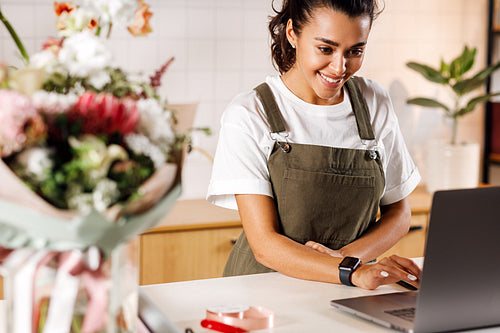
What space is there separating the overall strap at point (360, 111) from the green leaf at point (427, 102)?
4.95 ft

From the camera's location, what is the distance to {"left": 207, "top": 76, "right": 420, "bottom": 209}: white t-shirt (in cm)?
170

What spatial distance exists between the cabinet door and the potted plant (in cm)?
121

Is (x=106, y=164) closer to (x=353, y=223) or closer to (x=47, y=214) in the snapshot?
(x=47, y=214)

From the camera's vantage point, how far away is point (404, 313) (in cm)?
124

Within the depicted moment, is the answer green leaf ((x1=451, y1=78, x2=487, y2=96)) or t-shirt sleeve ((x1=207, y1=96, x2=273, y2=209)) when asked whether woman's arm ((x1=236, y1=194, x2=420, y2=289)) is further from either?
green leaf ((x1=451, y1=78, x2=487, y2=96))

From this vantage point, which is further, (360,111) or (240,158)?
(360,111)

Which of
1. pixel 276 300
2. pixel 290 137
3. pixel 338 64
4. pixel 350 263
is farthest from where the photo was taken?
pixel 290 137

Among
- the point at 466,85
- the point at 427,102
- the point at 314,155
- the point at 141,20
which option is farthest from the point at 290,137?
the point at 466,85

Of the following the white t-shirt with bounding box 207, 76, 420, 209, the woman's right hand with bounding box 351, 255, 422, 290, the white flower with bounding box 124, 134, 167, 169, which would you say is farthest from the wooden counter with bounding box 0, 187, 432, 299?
the white flower with bounding box 124, 134, 167, 169

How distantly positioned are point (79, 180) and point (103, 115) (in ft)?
0.31

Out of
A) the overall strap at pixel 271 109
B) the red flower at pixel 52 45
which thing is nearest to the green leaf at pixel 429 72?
the overall strap at pixel 271 109

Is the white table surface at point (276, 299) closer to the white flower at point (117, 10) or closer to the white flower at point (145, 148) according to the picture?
the white flower at point (145, 148)

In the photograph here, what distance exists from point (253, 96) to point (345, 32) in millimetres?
319

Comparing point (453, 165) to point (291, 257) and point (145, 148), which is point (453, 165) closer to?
point (291, 257)
